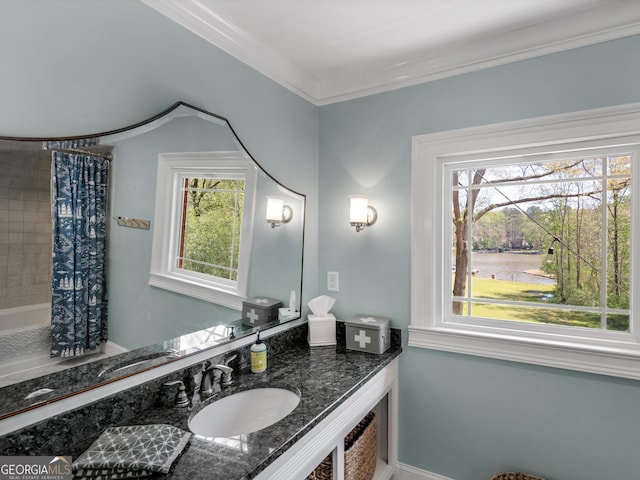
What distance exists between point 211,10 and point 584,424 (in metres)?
2.44

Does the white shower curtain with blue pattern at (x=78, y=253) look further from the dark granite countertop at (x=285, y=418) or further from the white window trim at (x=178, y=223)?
the dark granite countertop at (x=285, y=418)

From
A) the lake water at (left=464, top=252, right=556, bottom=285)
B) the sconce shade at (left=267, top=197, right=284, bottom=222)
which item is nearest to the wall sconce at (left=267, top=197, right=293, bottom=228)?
the sconce shade at (left=267, top=197, right=284, bottom=222)

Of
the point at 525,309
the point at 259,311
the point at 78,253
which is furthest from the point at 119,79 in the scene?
the point at 525,309

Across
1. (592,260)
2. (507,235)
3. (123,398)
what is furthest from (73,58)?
(592,260)

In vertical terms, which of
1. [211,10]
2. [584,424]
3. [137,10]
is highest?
[211,10]

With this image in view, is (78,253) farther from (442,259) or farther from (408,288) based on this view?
(442,259)

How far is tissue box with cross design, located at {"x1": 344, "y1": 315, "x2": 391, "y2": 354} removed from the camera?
1906mm

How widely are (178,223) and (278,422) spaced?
83 cm

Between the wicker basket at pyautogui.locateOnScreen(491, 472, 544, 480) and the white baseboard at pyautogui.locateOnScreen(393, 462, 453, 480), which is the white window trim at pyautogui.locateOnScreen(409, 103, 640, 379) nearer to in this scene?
the wicker basket at pyautogui.locateOnScreen(491, 472, 544, 480)

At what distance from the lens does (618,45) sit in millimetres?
1525

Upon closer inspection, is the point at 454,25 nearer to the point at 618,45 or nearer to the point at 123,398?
the point at 618,45

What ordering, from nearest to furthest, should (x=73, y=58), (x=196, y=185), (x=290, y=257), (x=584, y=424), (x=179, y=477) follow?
(x=179, y=477) < (x=73, y=58) < (x=196, y=185) < (x=584, y=424) < (x=290, y=257)

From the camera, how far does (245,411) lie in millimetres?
1482

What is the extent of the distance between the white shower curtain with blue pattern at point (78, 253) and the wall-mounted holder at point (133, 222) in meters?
0.05
